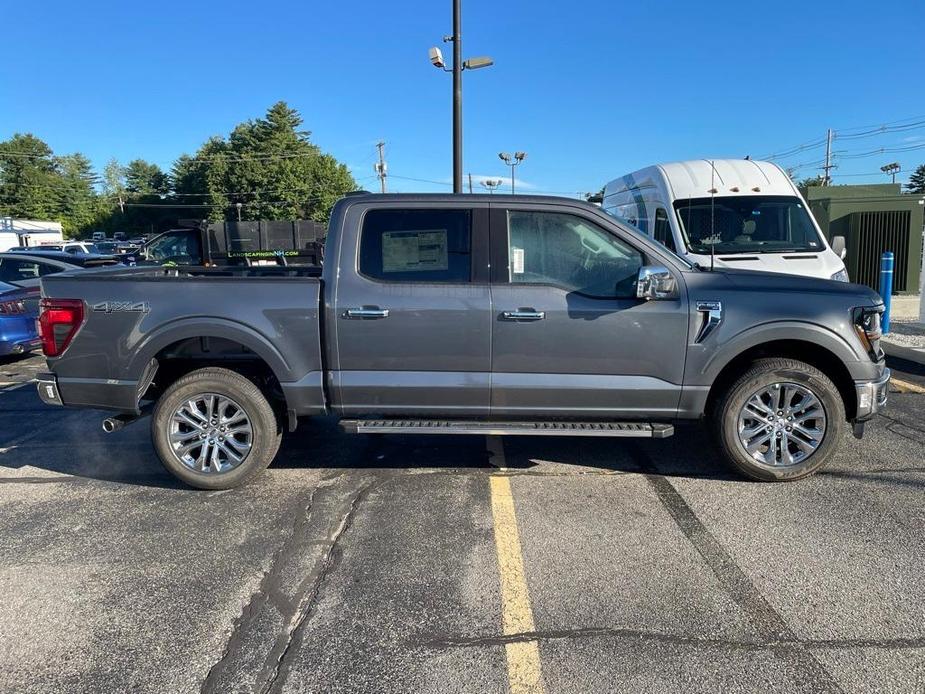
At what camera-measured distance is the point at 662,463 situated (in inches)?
198

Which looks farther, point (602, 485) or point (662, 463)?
point (662, 463)

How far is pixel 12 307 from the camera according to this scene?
28.6 feet

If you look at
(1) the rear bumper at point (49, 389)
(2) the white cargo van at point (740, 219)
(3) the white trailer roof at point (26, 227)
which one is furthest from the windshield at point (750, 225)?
A: (3) the white trailer roof at point (26, 227)

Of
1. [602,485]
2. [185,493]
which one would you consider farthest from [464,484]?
[185,493]

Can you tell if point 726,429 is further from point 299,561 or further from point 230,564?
point 230,564

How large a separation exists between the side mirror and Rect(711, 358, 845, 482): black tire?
801 mm

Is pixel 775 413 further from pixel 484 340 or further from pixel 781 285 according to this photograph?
pixel 484 340

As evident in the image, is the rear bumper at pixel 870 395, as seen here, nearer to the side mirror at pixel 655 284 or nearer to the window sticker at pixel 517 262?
the side mirror at pixel 655 284

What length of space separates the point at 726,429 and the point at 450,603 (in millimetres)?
2370

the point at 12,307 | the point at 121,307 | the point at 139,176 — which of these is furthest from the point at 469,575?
the point at 139,176

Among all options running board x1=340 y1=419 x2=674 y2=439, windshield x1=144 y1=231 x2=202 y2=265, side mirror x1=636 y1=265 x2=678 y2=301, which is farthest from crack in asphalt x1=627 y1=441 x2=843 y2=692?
windshield x1=144 y1=231 x2=202 y2=265

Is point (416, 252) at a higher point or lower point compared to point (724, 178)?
lower

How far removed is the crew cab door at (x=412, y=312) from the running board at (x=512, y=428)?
105 mm

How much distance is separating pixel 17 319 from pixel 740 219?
966 centimetres
